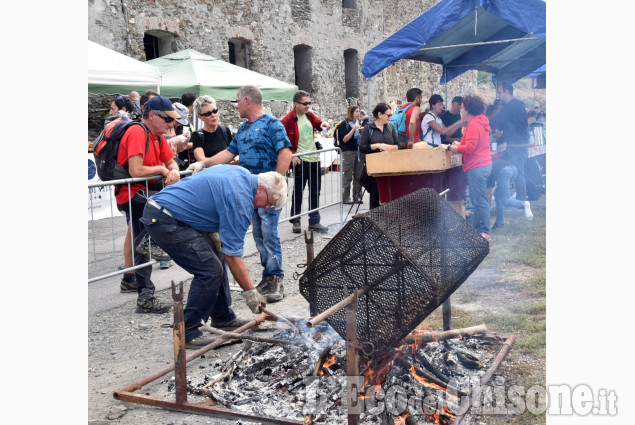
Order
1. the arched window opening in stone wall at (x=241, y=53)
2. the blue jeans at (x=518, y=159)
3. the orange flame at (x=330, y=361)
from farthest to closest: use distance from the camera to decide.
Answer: the arched window opening in stone wall at (x=241, y=53) → the blue jeans at (x=518, y=159) → the orange flame at (x=330, y=361)

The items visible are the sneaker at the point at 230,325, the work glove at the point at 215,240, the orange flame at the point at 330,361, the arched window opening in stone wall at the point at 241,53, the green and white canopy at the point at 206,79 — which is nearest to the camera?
the orange flame at the point at 330,361

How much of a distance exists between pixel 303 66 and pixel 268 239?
16.1 metres

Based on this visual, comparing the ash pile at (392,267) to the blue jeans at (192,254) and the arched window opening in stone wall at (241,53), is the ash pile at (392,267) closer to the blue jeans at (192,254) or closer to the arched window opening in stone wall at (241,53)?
the blue jeans at (192,254)

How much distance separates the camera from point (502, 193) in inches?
362

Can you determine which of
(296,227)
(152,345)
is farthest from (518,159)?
(152,345)

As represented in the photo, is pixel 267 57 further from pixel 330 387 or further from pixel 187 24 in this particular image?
pixel 330 387

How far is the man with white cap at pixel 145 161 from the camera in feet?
18.4

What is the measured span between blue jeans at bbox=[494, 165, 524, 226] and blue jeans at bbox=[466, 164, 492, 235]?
1.34 m

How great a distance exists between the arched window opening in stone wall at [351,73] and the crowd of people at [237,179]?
13.6m

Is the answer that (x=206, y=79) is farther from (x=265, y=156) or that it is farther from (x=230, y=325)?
(x=230, y=325)

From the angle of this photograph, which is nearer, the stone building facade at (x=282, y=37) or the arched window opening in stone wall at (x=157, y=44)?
the stone building facade at (x=282, y=37)

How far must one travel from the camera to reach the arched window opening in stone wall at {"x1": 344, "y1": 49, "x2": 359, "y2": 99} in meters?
23.7

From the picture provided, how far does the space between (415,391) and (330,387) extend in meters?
0.53

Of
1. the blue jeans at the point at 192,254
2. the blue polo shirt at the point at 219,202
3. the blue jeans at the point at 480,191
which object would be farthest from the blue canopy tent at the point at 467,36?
the blue jeans at the point at 192,254
